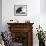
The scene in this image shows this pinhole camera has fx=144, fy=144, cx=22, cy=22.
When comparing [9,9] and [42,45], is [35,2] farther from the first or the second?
[42,45]

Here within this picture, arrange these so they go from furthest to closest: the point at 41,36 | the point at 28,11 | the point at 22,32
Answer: the point at 28,11 < the point at 22,32 < the point at 41,36

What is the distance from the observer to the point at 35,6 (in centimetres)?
575

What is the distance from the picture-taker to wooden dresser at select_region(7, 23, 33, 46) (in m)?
5.54

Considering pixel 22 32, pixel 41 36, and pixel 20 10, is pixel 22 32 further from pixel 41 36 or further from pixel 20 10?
pixel 20 10

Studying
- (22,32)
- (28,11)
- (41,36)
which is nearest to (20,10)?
(28,11)

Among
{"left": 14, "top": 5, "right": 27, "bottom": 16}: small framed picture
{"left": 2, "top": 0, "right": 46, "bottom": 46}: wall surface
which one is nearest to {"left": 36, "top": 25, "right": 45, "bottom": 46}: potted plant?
{"left": 2, "top": 0, "right": 46, "bottom": 46}: wall surface

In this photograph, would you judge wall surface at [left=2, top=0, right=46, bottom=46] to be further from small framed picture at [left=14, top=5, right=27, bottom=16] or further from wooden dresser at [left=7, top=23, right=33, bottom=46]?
wooden dresser at [left=7, top=23, right=33, bottom=46]

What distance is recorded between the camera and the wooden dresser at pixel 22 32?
5.54 m

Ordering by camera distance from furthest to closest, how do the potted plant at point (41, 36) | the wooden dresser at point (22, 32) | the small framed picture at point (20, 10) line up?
the small framed picture at point (20, 10)
the wooden dresser at point (22, 32)
the potted plant at point (41, 36)

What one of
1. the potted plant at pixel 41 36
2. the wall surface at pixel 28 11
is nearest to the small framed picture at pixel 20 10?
the wall surface at pixel 28 11

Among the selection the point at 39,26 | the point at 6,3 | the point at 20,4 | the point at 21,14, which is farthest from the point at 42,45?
the point at 6,3

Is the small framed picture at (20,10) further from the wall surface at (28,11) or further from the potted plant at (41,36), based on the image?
the potted plant at (41,36)

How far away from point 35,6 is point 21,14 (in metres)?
0.65

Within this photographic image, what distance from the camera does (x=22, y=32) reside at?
561 cm
